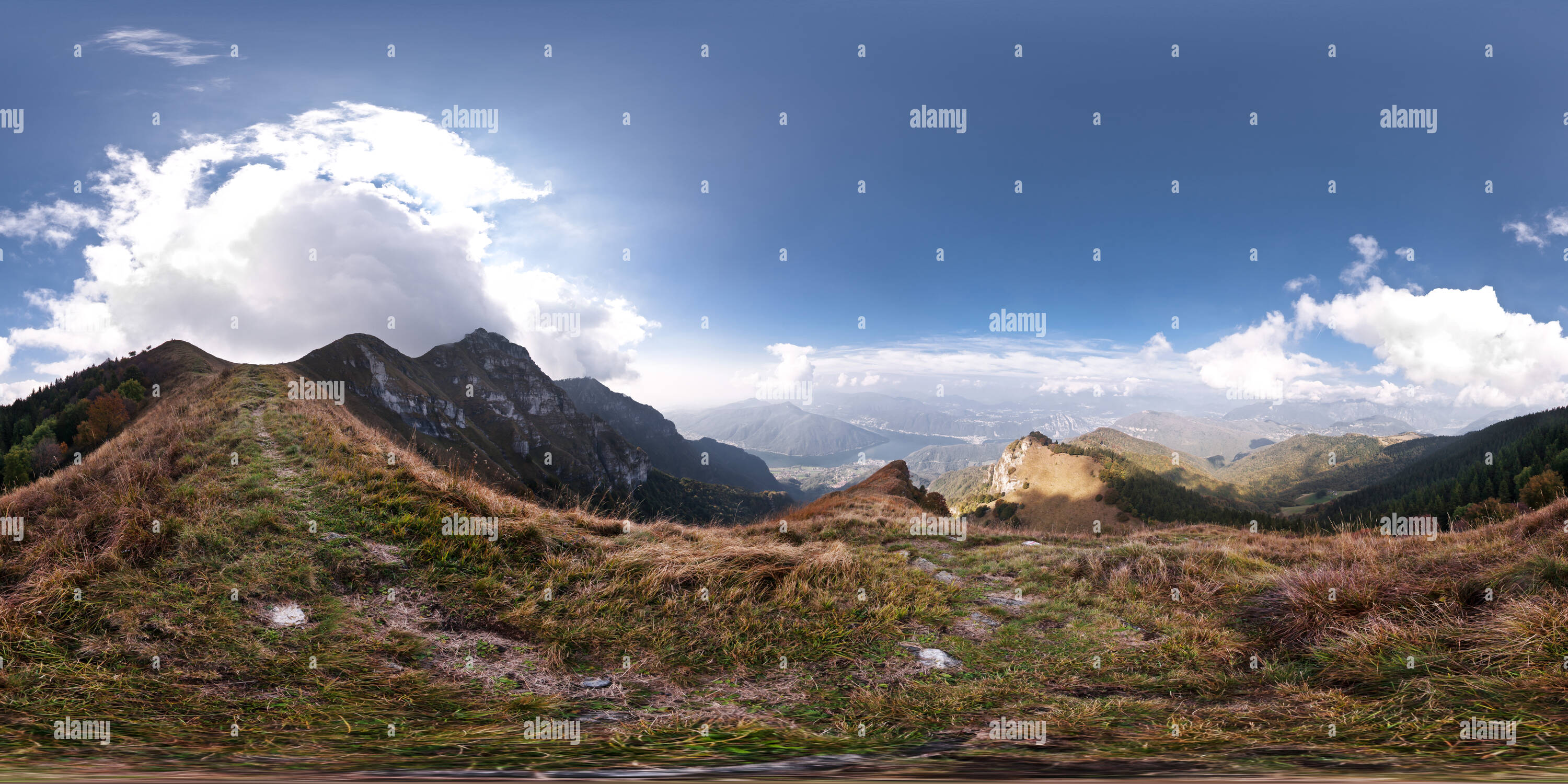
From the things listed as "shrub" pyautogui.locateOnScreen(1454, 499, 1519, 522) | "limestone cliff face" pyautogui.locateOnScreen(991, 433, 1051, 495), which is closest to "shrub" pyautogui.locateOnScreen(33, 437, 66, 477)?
"shrub" pyautogui.locateOnScreen(1454, 499, 1519, 522)

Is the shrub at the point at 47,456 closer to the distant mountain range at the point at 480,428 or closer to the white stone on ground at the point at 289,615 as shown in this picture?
the distant mountain range at the point at 480,428

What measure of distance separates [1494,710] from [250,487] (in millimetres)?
12910

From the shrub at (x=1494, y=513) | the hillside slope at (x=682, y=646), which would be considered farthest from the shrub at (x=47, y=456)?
the shrub at (x=1494, y=513)

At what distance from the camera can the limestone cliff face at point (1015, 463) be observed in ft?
517

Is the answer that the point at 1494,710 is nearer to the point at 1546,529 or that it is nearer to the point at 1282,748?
the point at 1282,748

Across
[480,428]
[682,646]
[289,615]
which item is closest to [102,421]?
[289,615]

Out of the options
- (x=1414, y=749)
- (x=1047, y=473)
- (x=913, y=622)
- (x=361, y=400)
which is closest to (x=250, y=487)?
(x=913, y=622)

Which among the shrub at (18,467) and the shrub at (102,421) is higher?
the shrub at (102,421)

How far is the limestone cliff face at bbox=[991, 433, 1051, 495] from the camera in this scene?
15762 centimetres

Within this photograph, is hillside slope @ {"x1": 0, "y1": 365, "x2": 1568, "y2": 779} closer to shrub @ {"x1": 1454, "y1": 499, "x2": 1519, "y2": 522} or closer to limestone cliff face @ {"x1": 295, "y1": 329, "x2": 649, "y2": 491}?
shrub @ {"x1": 1454, "y1": 499, "x2": 1519, "y2": 522}

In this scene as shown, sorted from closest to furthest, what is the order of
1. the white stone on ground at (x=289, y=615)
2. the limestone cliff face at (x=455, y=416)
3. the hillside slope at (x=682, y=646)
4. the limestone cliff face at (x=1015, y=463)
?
the hillside slope at (x=682, y=646)
the white stone on ground at (x=289, y=615)
the limestone cliff face at (x=455, y=416)
the limestone cliff face at (x=1015, y=463)

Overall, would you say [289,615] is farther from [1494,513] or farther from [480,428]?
[480,428]

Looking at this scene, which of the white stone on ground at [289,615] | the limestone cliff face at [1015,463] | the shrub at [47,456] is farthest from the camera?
the limestone cliff face at [1015,463]

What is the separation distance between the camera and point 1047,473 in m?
150
